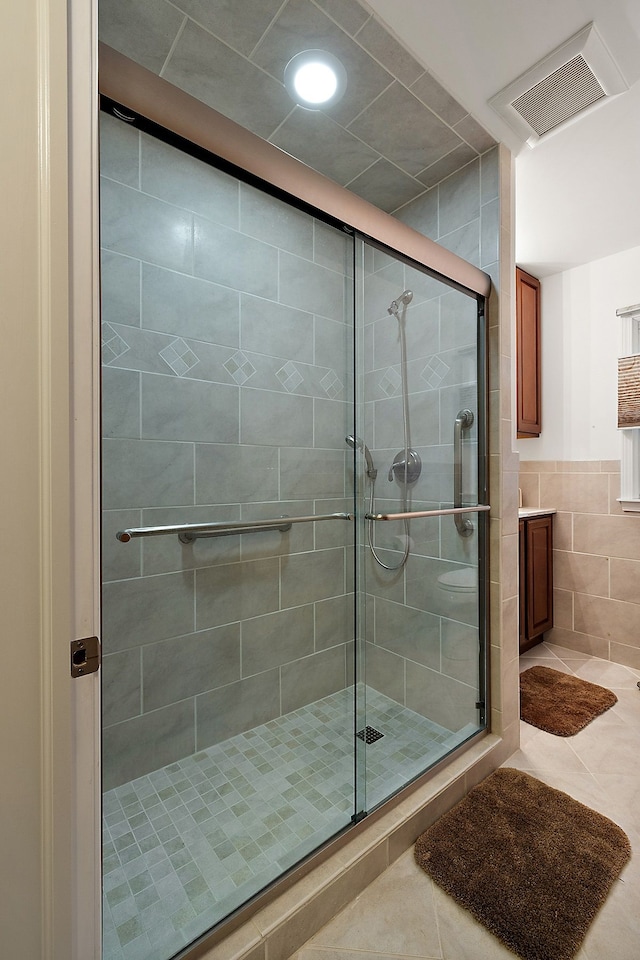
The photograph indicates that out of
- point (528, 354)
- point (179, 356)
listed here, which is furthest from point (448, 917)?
point (528, 354)

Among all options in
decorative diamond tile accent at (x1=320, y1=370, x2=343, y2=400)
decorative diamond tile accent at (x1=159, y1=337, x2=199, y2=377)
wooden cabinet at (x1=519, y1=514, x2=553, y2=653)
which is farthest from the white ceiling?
wooden cabinet at (x1=519, y1=514, x2=553, y2=653)

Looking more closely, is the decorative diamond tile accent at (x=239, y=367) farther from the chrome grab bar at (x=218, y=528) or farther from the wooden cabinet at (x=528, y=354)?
the wooden cabinet at (x=528, y=354)

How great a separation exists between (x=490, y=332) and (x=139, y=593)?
5.51 feet

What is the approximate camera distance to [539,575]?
278 centimetres

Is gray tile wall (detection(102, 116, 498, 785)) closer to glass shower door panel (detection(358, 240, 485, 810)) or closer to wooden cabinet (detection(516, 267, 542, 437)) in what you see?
glass shower door panel (detection(358, 240, 485, 810))

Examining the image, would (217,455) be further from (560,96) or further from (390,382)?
(560,96)

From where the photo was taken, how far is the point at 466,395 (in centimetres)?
173

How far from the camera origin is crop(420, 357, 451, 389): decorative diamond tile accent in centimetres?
161

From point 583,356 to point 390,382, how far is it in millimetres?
2016

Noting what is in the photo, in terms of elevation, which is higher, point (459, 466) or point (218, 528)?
point (459, 466)

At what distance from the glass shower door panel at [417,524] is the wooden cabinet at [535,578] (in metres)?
1.04

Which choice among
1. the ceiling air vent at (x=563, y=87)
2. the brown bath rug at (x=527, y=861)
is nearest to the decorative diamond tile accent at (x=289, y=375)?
the ceiling air vent at (x=563, y=87)

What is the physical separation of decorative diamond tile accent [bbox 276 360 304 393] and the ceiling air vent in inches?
45.1

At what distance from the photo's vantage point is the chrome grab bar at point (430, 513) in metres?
1.47
